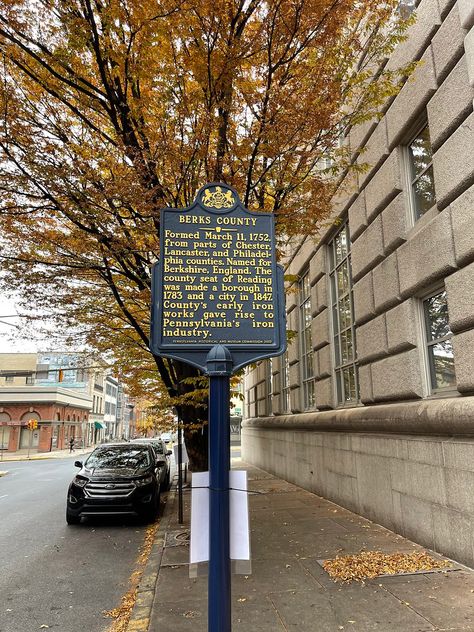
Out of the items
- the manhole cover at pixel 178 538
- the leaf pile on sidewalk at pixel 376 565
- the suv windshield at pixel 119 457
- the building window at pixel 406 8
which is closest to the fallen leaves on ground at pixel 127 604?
the manhole cover at pixel 178 538

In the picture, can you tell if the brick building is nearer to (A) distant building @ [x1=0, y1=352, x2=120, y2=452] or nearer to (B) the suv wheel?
(A) distant building @ [x1=0, y1=352, x2=120, y2=452]

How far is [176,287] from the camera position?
3869mm

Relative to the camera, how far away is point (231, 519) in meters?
3.35

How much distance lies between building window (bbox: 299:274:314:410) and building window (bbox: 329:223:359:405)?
214 cm

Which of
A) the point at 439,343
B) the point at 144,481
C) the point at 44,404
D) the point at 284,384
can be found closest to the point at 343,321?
the point at 439,343

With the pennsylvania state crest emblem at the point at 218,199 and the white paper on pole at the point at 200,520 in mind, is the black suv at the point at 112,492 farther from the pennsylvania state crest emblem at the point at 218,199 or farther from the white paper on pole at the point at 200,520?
the pennsylvania state crest emblem at the point at 218,199

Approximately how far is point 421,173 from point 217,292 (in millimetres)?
5043

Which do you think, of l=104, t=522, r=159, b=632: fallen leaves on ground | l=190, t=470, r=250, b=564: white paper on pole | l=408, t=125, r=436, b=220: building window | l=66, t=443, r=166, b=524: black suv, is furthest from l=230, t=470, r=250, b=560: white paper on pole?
l=66, t=443, r=166, b=524: black suv

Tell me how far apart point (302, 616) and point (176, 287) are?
3.24 meters

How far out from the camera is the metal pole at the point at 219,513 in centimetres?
315

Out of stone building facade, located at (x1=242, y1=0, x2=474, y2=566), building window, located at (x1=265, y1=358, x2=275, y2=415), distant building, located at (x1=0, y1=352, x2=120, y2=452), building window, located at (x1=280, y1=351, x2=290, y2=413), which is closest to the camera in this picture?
stone building facade, located at (x1=242, y1=0, x2=474, y2=566)

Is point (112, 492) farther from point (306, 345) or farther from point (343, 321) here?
point (306, 345)

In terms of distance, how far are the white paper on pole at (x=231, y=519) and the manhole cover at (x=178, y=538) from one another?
4364mm

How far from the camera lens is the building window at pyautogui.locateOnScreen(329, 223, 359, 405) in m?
10.1
